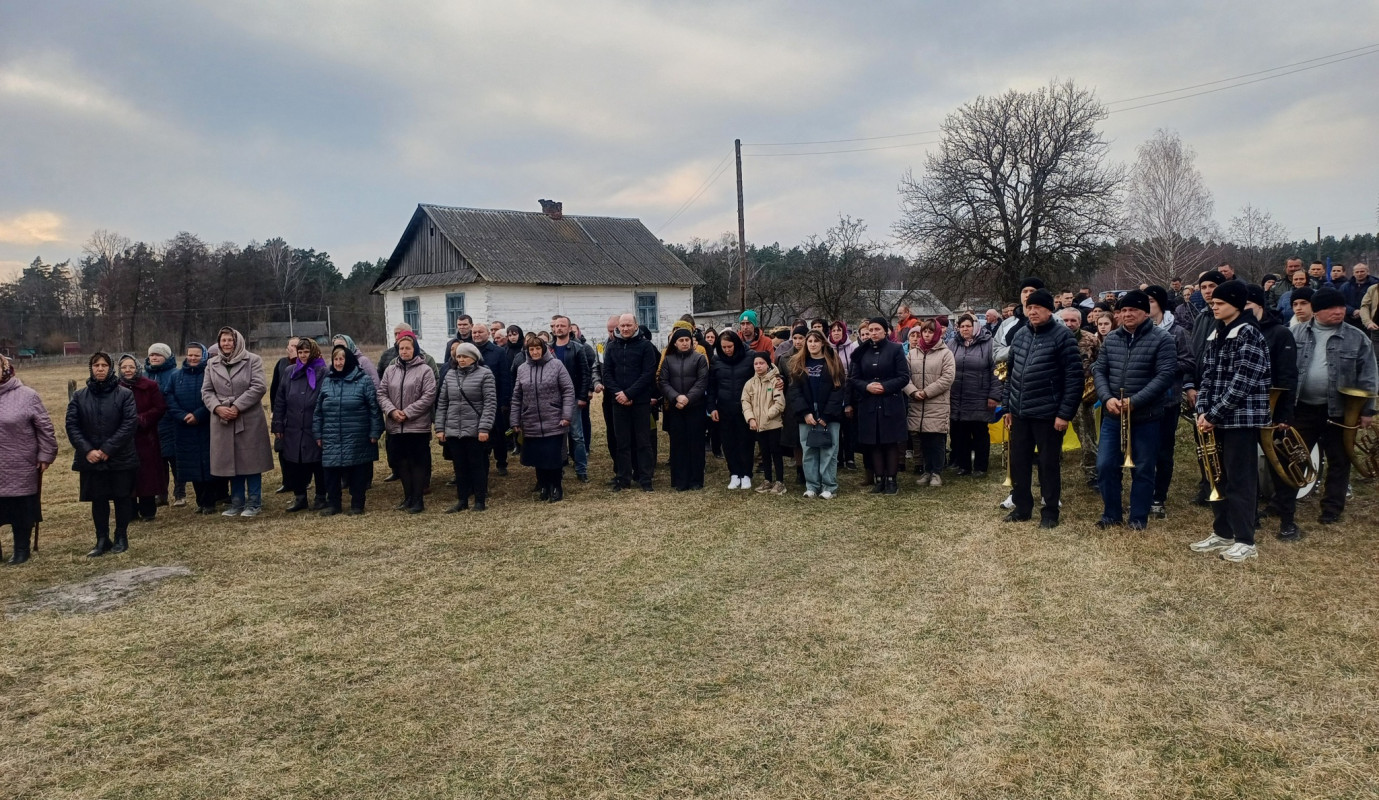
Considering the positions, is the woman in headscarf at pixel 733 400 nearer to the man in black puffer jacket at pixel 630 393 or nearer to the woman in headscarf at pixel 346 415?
the man in black puffer jacket at pixel 630 393

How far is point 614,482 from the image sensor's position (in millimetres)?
9156

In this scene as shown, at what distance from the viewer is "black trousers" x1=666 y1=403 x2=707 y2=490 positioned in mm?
8805

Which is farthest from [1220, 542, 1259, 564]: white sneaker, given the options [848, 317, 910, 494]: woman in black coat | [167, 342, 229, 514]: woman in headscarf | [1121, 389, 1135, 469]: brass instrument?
[167, 342, 229, 514]: woman in headscarf

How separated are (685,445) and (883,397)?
2.14 metres

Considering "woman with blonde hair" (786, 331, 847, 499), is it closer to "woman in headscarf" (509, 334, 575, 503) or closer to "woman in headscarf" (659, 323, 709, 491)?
"woman in headscarf" (659, 323, 709, 491)

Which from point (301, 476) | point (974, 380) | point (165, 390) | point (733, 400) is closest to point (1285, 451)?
point (974, 380)

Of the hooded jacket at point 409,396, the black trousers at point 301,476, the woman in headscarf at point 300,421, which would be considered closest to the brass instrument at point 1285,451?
the hooded jacket at point 409,396

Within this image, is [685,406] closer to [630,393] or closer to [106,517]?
[630,393]

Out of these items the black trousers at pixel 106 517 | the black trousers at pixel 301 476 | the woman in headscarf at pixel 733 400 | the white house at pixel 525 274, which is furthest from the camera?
the white house at pixel 525 274

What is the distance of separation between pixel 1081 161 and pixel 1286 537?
88.0ft

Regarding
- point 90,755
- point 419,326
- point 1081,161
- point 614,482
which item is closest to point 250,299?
point 419,326

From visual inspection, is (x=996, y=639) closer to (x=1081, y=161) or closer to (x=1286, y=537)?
(x=1286, y=537)

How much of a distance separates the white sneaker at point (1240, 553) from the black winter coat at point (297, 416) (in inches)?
305

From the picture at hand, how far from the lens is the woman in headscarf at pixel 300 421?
26.9 ft
